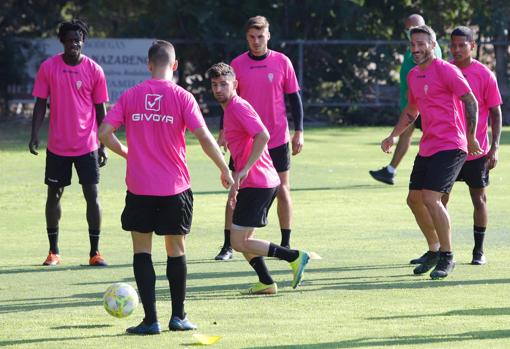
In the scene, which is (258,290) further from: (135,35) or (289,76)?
(135,35)

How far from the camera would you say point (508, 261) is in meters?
11.0

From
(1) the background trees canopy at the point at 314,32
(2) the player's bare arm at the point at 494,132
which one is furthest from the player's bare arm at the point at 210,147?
(1) the background trees canopy at the point at 314,32

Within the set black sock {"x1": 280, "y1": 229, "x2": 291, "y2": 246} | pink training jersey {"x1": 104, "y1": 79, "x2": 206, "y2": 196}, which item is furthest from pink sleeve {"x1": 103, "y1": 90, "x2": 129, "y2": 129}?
black sock {"x1": 280, "y1": 229, "x2": 291, "y2": 246}

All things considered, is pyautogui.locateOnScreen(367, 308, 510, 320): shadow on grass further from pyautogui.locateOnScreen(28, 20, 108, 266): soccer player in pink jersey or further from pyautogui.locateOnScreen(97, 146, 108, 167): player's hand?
pyautogui.locateOnScreen(97, 146, 108, 167): player's hand

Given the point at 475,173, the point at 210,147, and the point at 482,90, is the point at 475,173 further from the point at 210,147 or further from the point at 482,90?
the point at 210,147

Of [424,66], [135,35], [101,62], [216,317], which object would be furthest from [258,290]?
[135,35]

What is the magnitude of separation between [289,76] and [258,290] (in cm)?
276

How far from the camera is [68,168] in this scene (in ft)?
36.4

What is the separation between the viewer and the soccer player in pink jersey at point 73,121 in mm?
11016

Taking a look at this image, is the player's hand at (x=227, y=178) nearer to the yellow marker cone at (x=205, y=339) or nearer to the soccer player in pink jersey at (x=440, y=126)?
the yellow marker cone at (x=205, y=339)

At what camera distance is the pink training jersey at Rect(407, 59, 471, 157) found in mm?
9992

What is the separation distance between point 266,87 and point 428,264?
7.37ft

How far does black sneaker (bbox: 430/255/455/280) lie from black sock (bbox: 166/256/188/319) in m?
2.77

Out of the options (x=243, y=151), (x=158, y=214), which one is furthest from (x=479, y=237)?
(x=158, y=214)
